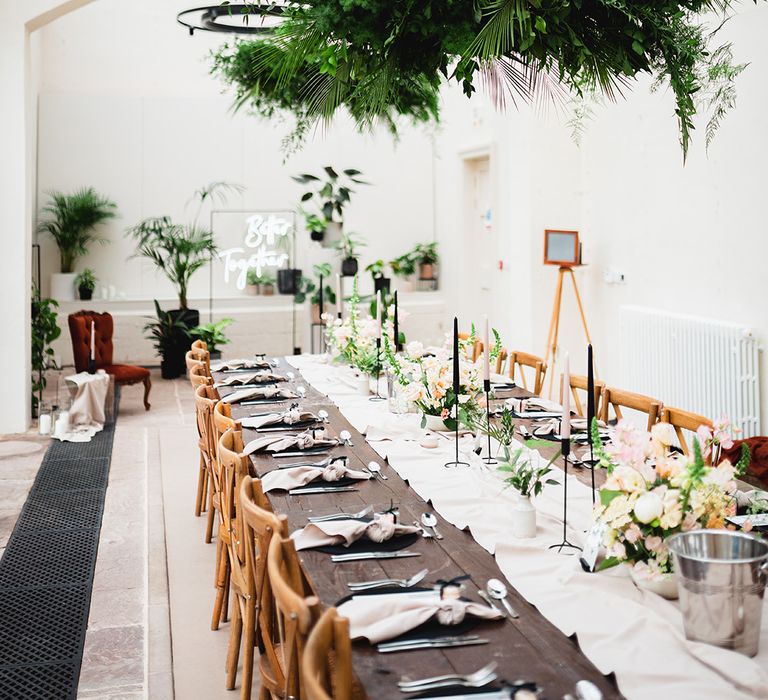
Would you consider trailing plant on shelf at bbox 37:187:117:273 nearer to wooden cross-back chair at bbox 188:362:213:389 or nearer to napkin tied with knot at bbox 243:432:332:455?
wooden cross-back chair at bbox 188:362:213:389

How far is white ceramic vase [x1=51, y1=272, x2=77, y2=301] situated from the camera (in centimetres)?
1081

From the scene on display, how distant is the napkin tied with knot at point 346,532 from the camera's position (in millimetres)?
2592

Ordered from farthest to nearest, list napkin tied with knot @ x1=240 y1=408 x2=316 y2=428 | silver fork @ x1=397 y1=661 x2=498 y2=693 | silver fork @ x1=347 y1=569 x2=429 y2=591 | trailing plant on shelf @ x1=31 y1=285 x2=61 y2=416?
trailing plant on shelf @ x1=31 y1=285 x2=61 y2=416, napkin tied with knot @ x1=240 y1=408 x2=316 y2=428, silver fork @ x1=347 y1=569 x2=429 y2=591, silver fork @ x1=397 y1=661 x2=498 y2=693

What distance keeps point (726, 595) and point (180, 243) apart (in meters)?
9.31

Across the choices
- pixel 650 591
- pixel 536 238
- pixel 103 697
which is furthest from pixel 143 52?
pixel 650 591

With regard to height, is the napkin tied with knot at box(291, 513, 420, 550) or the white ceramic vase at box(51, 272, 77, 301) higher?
the white ceramic vase at box(51, 272, 77, 301)

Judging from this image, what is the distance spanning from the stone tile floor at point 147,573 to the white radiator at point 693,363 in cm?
307

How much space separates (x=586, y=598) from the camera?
220 centimetres

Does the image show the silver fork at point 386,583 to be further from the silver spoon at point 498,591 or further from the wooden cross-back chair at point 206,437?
the wooden cross-back chair at point 206,437

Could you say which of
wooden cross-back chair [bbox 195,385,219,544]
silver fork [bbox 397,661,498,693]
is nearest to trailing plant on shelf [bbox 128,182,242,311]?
wooden cross-back chair [bbox 195,385,219,544]

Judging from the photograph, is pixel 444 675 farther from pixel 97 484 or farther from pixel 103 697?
pixel 97 484

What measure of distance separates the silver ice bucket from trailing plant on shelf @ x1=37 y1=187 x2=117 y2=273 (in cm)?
995

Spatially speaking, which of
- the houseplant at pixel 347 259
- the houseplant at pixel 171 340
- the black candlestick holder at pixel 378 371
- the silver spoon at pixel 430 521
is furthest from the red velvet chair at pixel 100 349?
the silver spoon at pixel 430 521

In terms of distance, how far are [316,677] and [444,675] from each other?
13.5 inches
